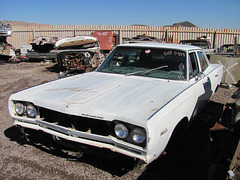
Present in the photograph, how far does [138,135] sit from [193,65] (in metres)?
2.20

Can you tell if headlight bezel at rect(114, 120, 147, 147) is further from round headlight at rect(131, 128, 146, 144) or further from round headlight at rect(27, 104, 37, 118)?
round headlight at rect(27, 104, 37, 118)

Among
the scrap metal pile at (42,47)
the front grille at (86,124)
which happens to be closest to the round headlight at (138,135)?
the front grille at (86,124)

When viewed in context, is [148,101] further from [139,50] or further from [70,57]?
[70,57]

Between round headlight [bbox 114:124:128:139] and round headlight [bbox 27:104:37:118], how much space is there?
1208 mm

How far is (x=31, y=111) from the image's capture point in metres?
2.75

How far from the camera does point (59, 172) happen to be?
8.82ft

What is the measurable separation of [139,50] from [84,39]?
6.14 m

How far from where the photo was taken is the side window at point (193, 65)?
A: 3.52 meters

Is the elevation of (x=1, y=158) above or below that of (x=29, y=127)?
below

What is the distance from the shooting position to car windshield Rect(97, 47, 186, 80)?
3490mm

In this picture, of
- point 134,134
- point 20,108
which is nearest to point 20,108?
point 20,108

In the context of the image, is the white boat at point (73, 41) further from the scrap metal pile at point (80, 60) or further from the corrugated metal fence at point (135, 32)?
the corrugated metal fence at point (135, 32)

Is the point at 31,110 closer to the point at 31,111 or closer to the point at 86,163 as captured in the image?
the point at 31,111

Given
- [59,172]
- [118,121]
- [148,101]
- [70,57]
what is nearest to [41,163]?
[59,172]
